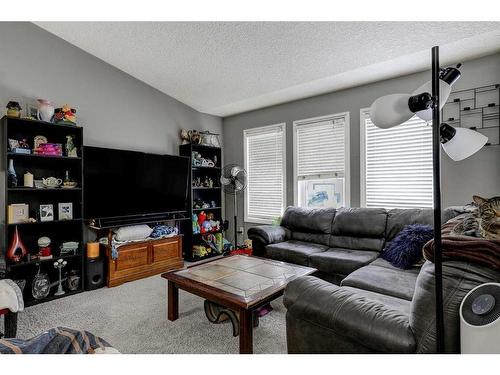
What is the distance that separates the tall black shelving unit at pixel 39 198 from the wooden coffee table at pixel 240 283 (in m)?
1.65

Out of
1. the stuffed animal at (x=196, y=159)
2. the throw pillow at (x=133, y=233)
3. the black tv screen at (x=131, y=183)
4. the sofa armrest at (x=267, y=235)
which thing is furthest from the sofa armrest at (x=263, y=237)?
the stuffed animal at (x=196, y=159)

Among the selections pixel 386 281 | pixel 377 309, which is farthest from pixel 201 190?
pixel 377 309

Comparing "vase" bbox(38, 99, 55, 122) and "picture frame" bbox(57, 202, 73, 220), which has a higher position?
"vase" bbox(38, 99, 55, 122)

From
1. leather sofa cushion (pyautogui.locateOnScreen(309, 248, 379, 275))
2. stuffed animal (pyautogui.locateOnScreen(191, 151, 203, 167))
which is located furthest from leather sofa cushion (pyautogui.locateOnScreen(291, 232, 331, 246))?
stuffed animal (pyautogui.locateOnScreen(191, 151, 203, 167))

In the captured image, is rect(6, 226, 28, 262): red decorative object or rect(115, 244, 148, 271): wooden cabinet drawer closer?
rect(6, 226, 28, 262): red decorative object

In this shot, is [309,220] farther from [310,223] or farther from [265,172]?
[265,172]

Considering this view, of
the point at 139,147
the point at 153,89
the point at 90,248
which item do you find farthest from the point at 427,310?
the point at 153,89

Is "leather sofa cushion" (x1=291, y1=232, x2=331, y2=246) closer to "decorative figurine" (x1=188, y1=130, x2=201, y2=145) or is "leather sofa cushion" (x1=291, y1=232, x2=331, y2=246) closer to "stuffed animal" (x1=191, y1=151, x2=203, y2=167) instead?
"stuffed animal" (x1=191, y1=151, x2=203, y2=167)

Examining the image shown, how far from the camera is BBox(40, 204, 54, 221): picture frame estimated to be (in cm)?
298

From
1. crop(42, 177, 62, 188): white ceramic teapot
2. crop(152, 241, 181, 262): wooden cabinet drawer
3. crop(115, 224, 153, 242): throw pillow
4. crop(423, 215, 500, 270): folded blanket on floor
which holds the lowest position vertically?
crop(152, 241, 181, 262): wooden cabinet drawer

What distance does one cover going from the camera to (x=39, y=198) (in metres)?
3.12

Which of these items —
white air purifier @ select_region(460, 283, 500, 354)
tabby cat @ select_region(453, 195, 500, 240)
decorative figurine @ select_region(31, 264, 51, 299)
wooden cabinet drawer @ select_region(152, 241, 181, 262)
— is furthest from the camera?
wooden cabinet drawer @ select_region(152, 241, 181, 262)

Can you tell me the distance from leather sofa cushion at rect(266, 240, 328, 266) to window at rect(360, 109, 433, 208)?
3.30 ft
